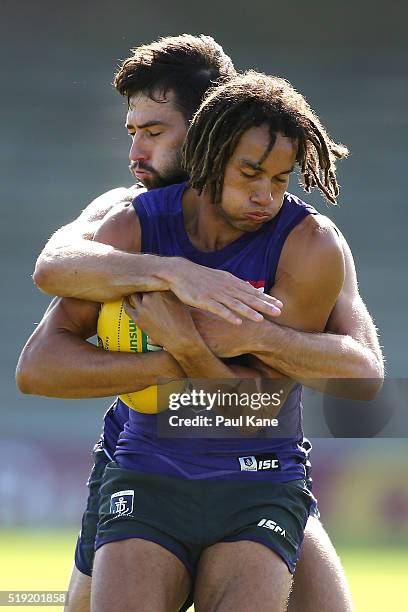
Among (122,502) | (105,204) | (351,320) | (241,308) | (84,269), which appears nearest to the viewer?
(241,308)

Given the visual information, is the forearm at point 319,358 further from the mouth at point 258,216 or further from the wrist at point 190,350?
the mouth at point 258,216

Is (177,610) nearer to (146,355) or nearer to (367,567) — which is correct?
(146,355)

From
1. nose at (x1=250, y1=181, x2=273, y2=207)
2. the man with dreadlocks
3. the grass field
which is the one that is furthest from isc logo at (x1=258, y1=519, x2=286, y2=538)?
the grass field

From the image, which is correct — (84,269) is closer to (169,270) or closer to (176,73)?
(169,270)

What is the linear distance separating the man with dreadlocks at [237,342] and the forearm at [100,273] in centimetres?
5

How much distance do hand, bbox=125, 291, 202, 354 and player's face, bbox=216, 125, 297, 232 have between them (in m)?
0.27

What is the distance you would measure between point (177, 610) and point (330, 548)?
56 centimetres

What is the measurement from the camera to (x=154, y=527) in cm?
281

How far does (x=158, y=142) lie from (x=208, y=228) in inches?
29.1

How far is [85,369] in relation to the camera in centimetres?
295

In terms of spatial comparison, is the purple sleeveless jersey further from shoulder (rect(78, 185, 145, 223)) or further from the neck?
shoulder (rect(78, 185, 145, 223))

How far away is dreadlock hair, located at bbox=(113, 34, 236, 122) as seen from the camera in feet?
12.3

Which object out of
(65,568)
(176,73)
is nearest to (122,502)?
(176,73)

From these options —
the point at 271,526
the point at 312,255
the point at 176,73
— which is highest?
the point at 176,73
